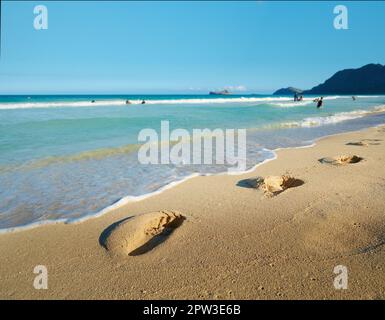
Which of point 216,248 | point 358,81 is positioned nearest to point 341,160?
point 216,248

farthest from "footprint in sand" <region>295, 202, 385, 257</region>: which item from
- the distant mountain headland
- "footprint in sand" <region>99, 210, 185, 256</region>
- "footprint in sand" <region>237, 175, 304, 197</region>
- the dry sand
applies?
the distant mountain headland

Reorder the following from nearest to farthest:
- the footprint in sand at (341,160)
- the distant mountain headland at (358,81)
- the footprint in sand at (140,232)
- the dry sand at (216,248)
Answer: the dry sand at (216,248) → the footprint in sand at (140,232) → the footprint in sand at (341,160) → the distant mountain headland at (358,81)

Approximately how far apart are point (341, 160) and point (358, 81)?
155m

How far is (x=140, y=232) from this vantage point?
3.52 meters

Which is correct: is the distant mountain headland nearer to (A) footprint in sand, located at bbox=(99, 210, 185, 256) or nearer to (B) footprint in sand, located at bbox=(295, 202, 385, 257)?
(B) footprint in sand, located at bbox=(295, 202, 385, 257)

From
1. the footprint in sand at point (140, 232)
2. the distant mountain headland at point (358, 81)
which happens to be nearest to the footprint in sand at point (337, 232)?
the footprint in sand at point (140, 232)

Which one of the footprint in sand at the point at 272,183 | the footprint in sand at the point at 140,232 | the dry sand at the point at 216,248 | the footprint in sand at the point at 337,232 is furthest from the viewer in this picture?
the footprint in sand at the point at 272,183

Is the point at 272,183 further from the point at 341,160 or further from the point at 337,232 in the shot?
the point at 341,160

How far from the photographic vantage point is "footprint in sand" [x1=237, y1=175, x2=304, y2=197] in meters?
4.96

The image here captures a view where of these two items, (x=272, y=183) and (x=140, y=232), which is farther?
(x=272, y=183)

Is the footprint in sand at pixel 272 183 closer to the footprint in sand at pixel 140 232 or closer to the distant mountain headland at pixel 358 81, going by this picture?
the footprint in sand at pixel 140 232

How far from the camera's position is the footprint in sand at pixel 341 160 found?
262 inches

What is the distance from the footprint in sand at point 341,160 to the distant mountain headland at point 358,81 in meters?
135

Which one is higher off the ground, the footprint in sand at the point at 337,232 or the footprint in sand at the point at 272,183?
the footprint in sand at the point at 272,183
